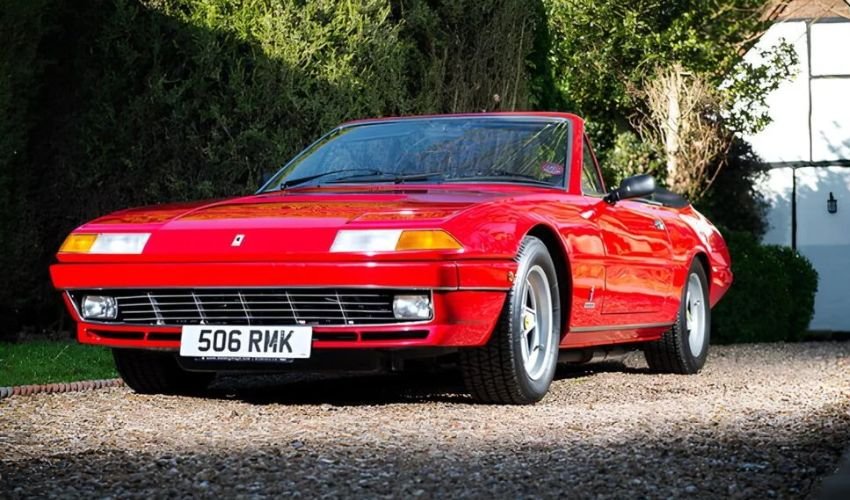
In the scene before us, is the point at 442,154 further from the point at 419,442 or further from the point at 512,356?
the point at 419,442

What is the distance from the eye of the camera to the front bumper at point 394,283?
5570 mm

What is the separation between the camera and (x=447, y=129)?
7.34 metres

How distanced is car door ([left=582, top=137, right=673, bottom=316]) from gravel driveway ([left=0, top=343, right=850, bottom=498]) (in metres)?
0.47

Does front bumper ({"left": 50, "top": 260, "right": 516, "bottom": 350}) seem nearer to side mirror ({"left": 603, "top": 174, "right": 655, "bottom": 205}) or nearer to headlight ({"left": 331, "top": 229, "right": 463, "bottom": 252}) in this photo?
headlight ({"left": 331, "top": 229, "right": 463, "bottom": 252})

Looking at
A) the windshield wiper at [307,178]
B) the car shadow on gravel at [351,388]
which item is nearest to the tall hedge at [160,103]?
the car shadow on gravel at [351,388]

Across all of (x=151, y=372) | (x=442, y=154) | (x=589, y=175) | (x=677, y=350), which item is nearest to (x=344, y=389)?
(x=151, y=372)

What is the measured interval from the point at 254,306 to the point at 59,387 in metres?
1.77

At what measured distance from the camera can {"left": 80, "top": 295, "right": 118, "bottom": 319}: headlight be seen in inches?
243

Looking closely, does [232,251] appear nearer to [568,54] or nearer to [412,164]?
[412,164]

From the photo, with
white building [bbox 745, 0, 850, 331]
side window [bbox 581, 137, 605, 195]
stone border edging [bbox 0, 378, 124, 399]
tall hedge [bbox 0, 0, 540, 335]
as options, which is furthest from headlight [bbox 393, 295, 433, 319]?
white building [bbox 745, 0, 850, 331]

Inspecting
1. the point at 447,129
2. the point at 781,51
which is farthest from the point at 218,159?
the point at 781,51

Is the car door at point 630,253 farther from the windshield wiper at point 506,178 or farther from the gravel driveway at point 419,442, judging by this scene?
the gravel driveway at point 419,442

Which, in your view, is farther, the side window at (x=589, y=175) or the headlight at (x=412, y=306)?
the side window at (x=589, y=175)

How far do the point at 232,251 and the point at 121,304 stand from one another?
71 cm
